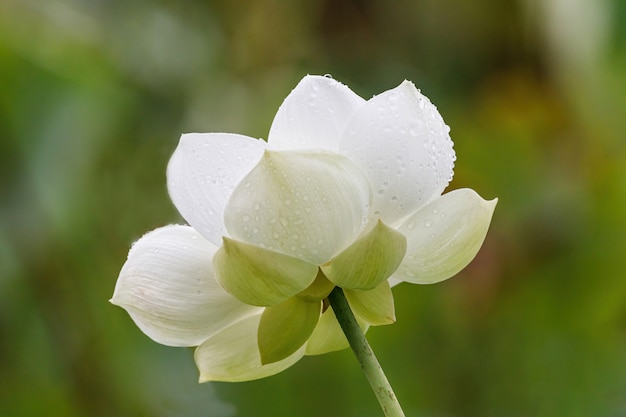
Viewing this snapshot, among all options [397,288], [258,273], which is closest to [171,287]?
[258,273]

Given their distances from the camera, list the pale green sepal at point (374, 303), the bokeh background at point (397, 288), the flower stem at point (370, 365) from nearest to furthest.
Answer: the flower stem at point (370, 365)
the pale green sepal at point (374, 303)
the bokeh background at point (397, 288)

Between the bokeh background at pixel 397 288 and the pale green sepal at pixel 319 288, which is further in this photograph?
the bokeh background at pixel 397 288

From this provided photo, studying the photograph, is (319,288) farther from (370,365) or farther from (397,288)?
(397,288)

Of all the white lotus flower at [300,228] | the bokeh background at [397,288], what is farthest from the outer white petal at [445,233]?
the bokeh background at [397,288]

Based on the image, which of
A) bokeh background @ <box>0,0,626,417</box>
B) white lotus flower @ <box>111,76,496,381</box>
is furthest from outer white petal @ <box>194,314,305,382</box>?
bokeh background @ <box>0,0,626,417</box>

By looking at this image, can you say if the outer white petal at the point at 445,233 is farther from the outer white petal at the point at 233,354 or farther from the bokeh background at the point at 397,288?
the bokeh background at the point at 397,288

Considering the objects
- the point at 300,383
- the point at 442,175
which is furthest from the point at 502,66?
the point at 442,175

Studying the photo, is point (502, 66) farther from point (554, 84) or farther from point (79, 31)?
point (79, 31)
